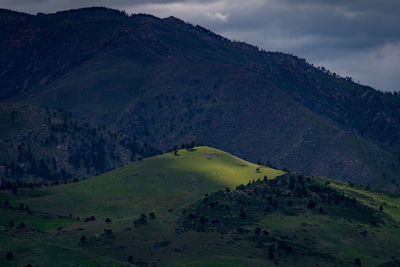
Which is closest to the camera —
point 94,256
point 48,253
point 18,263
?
point 18,263

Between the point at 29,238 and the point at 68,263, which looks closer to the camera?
the point at 68,263

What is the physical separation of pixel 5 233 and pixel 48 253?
679 inches


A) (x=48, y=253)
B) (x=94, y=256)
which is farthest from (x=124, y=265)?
(x=48, y=253)

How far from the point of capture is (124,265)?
7864 inches

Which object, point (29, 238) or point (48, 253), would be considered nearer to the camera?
point (48, 253)

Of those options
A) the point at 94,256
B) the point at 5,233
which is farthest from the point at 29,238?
the point at 94,256

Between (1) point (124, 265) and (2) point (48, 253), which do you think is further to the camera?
(1) point (124, 265)

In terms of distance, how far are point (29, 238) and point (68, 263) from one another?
68.3ft

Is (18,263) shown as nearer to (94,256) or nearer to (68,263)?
(68,263)

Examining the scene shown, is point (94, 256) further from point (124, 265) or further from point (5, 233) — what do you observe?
point (5, 233)

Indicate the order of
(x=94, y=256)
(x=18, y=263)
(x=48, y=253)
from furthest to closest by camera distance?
(x=94, y=256), (x=48, y=253), (x=18, y=263)

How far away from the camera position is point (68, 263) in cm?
18488

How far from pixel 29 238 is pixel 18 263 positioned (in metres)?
25.3

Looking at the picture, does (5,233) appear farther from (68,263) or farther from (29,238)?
(68,263)
